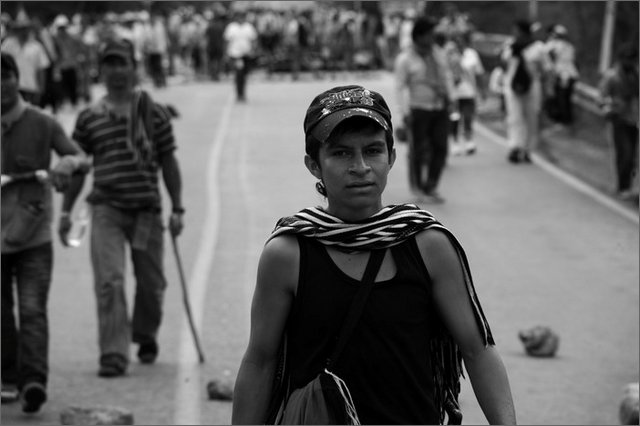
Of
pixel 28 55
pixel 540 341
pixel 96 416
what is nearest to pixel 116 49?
pixel 96 416

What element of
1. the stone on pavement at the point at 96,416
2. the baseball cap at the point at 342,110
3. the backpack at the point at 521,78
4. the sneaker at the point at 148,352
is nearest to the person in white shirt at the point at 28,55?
the backpack at the point at 521,78

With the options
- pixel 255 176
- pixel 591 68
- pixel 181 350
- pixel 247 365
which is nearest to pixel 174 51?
pixel 591 68

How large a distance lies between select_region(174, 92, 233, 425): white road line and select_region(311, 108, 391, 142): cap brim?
4432mm

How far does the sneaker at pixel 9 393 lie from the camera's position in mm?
8492

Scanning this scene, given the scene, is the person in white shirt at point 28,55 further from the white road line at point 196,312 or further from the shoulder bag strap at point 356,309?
the shoulder bag strap at point 356,309

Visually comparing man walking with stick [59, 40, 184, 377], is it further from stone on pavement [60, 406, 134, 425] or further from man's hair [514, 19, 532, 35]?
man's hair [514, 19, 532, 35]

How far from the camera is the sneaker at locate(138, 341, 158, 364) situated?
32.0ft

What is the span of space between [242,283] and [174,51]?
111ft

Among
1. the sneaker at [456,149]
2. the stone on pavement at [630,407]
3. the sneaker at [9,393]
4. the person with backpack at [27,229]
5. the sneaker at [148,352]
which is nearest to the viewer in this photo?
the stone on pavement at [630,407]

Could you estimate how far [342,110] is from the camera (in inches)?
157

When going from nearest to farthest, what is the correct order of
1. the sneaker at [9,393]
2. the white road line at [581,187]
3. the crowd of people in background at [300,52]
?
the sneaker at [9,393]
the white road line at [581,187]
the crowd of people in background at [300,52]

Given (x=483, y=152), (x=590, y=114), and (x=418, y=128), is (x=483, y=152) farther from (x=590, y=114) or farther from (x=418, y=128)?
(x=418, y=128)

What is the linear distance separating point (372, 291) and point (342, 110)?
0.46m

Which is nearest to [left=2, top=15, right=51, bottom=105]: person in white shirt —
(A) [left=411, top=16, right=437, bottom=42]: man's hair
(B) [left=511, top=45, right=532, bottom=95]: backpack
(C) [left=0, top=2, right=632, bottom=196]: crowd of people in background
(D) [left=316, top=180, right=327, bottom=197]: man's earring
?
(C) [left=0, top=2, right=632, bottom=196]: crowd of people in background
